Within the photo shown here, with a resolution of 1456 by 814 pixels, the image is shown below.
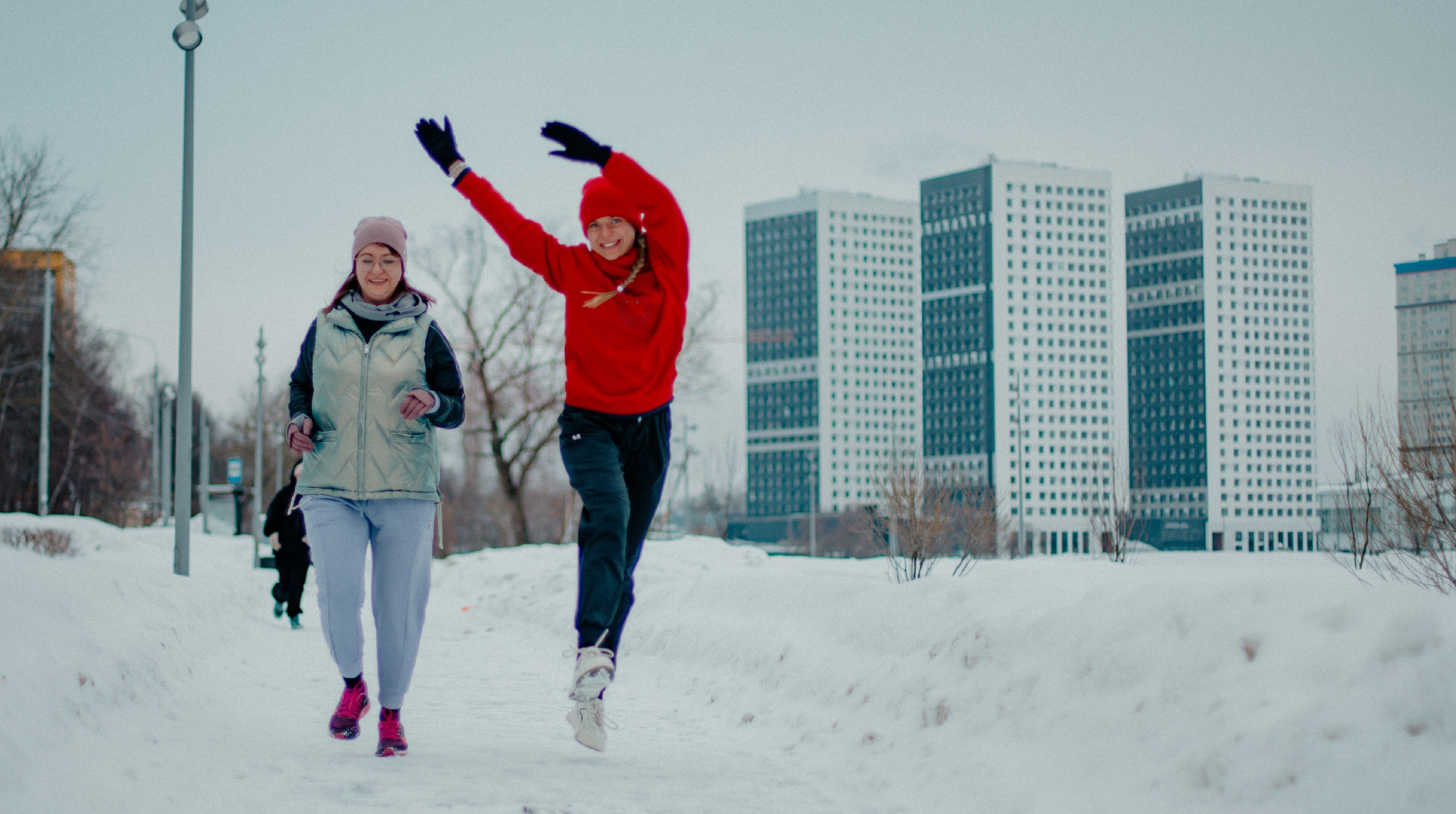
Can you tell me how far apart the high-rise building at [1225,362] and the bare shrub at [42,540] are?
566 feet

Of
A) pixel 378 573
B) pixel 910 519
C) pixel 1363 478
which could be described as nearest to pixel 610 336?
pixel 378 573

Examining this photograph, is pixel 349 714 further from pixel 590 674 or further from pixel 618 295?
pixel 618 295

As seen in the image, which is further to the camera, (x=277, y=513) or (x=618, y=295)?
(x=277, y=513)

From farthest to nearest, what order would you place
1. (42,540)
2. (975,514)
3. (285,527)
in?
(42,540), (975,514), (285,527)

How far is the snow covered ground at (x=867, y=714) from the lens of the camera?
312cm

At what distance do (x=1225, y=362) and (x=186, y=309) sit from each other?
602ft

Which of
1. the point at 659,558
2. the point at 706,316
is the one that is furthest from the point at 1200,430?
the point at 659,558

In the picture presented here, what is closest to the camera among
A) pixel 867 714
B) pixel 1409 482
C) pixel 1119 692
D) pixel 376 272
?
pixel 1119 692

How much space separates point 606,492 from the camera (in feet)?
15.2

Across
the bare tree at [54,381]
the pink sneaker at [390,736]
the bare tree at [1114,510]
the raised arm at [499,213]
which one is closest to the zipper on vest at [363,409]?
the raised arm at [499,213]

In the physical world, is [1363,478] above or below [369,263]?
below

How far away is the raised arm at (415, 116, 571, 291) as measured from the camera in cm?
478

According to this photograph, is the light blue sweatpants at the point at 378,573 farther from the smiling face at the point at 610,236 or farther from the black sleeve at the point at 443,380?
the smiling face at the point at 610,236

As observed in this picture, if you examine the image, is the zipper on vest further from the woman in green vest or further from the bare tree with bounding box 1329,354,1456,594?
the bare tree with bounding box 1329,354,1456,594
